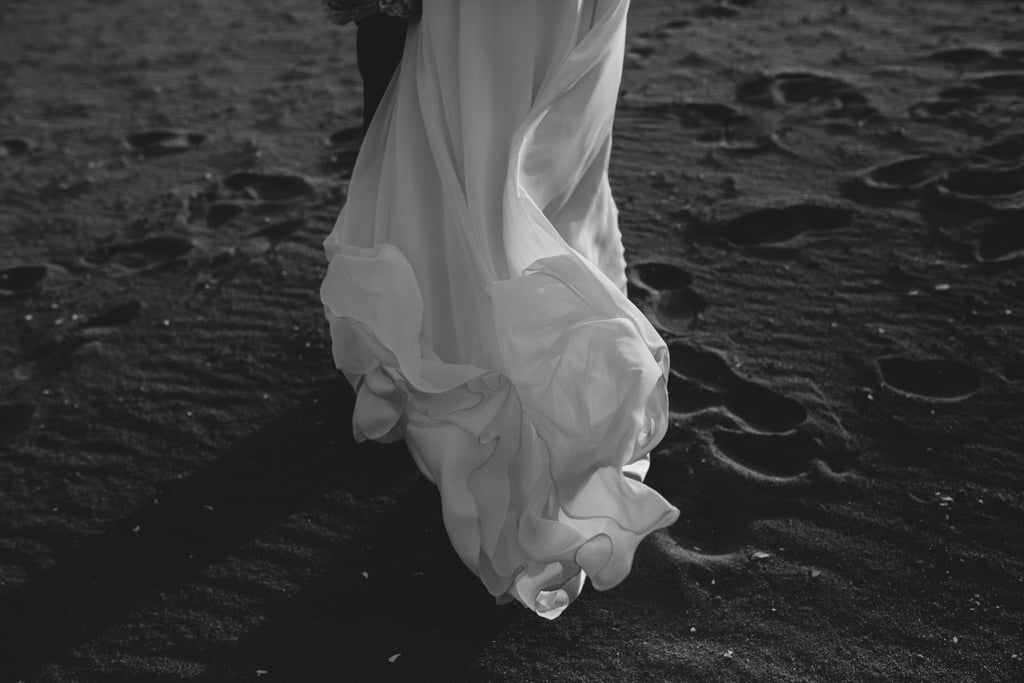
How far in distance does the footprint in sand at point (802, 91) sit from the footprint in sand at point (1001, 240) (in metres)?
1.22

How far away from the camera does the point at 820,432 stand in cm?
311

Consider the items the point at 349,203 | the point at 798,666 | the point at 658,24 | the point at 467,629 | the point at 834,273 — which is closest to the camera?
the point at 798,666

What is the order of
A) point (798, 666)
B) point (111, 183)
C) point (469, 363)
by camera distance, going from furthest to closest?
point (111, 183) < point (469, 363) < point (798, 666)

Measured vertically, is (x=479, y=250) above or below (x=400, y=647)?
above

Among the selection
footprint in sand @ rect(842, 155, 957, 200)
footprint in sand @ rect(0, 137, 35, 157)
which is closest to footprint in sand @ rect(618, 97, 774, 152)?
footprint in sand @ rect(842, 155, 957, 200)

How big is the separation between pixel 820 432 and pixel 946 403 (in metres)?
0.43

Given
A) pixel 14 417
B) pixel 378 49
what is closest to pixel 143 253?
pixel 14 417

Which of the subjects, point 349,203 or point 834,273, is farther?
point 834,273

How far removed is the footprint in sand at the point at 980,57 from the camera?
538 centimetres

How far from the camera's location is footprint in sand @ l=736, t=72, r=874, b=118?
16.9ft

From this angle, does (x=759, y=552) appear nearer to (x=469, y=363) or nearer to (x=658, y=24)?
(x=469, y=363)

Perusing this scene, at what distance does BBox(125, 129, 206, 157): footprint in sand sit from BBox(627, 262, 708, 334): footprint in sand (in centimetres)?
278

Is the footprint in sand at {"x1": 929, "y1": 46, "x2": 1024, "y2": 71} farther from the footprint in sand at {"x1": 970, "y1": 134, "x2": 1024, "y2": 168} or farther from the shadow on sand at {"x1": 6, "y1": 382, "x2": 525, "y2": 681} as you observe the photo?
the shadow on sand at {"x1": 6, "y1": 382, "x2": 525, "y2": 681}

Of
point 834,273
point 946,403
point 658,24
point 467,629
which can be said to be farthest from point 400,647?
point 658,24
